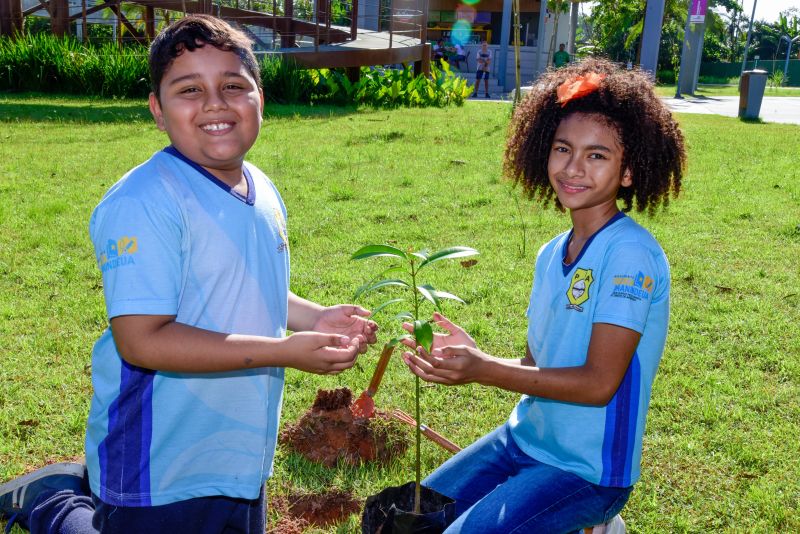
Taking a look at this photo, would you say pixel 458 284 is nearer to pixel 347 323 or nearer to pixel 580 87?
pixel 347 323

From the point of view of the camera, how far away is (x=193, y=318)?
5.92 feet

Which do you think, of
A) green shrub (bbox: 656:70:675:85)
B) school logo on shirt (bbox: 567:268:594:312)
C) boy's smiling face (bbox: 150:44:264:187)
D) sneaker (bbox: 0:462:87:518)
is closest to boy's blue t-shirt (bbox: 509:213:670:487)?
school logo on shirt (bbox: 567:268:594:312)

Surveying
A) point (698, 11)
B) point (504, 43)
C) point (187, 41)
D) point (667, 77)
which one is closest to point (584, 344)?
point (187, 41)

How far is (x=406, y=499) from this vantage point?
7.34 ft

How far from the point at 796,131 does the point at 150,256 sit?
43.1ft

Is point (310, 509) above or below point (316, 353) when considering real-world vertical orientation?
below

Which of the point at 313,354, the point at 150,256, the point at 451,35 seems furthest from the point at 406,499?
the point at 451,35

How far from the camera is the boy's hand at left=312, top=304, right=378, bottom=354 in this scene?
84.9 inches

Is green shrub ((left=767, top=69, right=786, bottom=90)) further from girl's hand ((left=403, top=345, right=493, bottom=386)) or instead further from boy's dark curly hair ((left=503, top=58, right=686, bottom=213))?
girl's hand ((left=403, top=345, right=493, bottom=386))

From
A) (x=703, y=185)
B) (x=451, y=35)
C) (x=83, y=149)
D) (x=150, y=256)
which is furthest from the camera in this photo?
(x=451, y=35)

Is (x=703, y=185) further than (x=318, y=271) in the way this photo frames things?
Yes

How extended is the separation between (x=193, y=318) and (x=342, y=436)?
1.32 meters

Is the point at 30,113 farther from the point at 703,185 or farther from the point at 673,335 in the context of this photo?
the point at 673,335

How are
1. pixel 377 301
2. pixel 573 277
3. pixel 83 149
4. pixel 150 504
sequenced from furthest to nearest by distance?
pixel 83 149 < pixel 377 301 < pixel 573 277 < pixel 150 504
